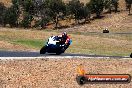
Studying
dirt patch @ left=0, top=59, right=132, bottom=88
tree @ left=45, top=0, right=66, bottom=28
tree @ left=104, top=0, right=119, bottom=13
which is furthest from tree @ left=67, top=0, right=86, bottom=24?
dirt patch @ left=0, top=59, right=132, bottom=88

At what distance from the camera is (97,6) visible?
141125 millimetres

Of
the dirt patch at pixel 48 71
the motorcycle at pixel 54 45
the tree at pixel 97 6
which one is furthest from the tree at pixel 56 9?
the dirt patch at pixel 48 71

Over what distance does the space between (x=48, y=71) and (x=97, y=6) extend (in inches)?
4606

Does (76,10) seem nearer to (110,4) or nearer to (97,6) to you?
(97,6)

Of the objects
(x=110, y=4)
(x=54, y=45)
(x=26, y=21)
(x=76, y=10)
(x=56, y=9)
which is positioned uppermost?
(x=110, y=4)

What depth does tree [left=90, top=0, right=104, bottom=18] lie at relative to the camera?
14131 cm

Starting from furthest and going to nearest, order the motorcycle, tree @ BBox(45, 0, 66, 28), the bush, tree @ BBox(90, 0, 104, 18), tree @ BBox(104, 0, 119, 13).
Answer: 1. tree @ BBox(104, 0, 119, 13)
2. tree @ BBox(90, 0, 104, 18)
3. tree @ BBox(45, 0, 66, 28)
4. the bush
5. the motorcycle

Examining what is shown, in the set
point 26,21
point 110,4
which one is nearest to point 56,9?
point 26,21

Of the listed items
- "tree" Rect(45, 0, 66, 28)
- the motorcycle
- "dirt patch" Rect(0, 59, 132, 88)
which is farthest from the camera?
"tree" Rect(45, 0, 66, 28)

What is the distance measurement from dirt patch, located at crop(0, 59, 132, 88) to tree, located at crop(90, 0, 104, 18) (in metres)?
113

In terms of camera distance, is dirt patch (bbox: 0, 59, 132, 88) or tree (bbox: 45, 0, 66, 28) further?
tree (bbox: 45, 0, 66, 28)

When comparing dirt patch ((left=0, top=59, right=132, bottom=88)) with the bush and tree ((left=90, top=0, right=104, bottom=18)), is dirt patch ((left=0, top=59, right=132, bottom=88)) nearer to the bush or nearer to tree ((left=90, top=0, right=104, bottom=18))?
the bush

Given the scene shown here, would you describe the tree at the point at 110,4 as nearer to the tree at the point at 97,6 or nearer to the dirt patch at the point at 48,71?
the tree at the point at 97,6

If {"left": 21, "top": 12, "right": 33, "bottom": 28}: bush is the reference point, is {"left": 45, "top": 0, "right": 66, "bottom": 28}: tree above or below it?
above
